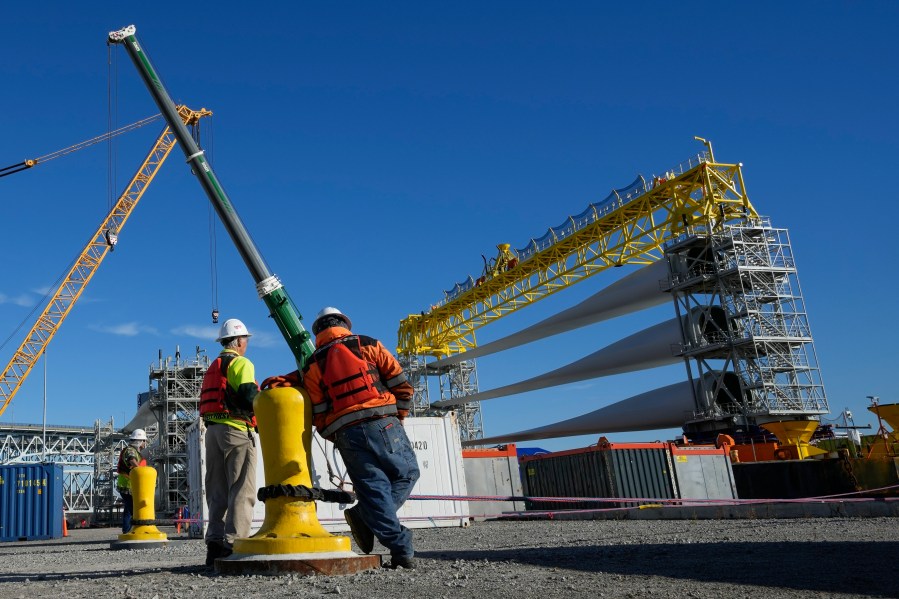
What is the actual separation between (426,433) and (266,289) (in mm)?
3461

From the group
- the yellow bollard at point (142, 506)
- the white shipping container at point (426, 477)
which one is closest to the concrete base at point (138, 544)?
the yellow bollard at point (142, 506)

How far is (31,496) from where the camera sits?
63.9 ft

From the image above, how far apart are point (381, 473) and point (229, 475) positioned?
1544mm

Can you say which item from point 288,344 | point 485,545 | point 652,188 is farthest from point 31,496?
point 652,188

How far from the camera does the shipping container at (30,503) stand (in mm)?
19016

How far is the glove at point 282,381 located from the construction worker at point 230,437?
80 centimetres

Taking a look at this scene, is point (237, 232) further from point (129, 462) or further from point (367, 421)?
point (367, 421)

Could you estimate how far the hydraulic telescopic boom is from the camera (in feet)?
37.5

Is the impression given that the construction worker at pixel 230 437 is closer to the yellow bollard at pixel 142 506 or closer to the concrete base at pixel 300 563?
the concrete base at pixel 300 563

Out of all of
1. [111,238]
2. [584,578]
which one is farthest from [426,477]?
[111,238]

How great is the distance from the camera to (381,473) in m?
4.06

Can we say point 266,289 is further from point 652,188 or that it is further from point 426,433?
point 652,188

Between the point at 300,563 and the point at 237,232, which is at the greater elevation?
the point at 237,232

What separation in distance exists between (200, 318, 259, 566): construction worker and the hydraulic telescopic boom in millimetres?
4474
